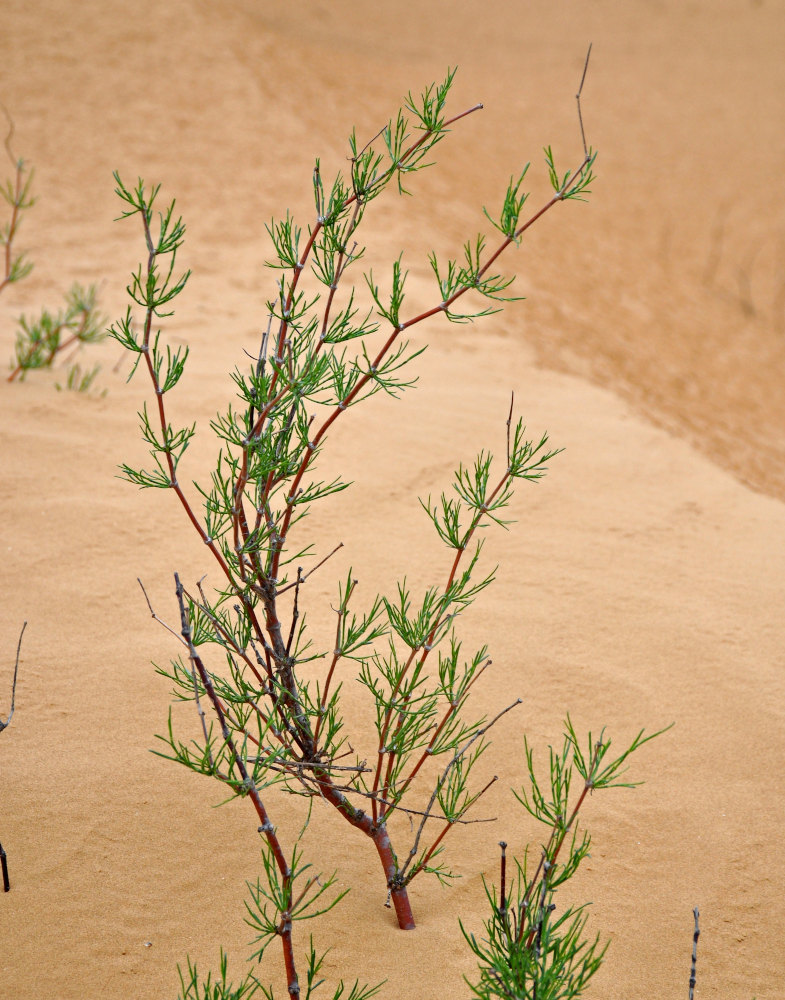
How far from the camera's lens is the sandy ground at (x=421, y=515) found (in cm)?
169

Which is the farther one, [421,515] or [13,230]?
[13,230]

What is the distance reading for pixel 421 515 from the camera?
299 centimetres

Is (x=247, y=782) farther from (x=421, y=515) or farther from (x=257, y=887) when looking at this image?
(x=421, y=515)

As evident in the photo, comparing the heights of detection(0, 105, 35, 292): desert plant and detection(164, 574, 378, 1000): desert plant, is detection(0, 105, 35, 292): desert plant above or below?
above

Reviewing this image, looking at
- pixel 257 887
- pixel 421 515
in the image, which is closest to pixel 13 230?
pixel 421 515

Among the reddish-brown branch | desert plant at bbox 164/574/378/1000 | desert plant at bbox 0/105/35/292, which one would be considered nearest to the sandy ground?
desert plant at bbox 164/574/378/1000

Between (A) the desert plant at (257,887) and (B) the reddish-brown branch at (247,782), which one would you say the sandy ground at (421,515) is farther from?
(B) the reddish-brown branch at (247,782)

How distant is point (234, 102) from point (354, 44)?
2.13 m

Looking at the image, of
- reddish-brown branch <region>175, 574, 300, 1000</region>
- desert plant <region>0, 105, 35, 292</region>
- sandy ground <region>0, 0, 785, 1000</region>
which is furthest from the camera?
desert plant <region>0, 105, 35, 292</region>

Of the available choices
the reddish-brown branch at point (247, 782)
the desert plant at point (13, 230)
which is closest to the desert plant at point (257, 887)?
the reddish-brown branch at point (247, 782)

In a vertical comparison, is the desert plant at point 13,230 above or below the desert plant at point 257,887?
above

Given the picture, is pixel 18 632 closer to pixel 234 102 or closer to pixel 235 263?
pixel 235 263

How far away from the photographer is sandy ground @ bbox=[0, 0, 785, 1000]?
169 centimetres

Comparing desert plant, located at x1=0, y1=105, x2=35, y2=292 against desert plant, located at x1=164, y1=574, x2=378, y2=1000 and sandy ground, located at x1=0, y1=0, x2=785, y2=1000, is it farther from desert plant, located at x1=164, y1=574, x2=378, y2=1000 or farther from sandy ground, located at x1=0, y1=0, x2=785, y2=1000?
desert plant, located at x1=164, y1=574, x2=378, y2=1000
